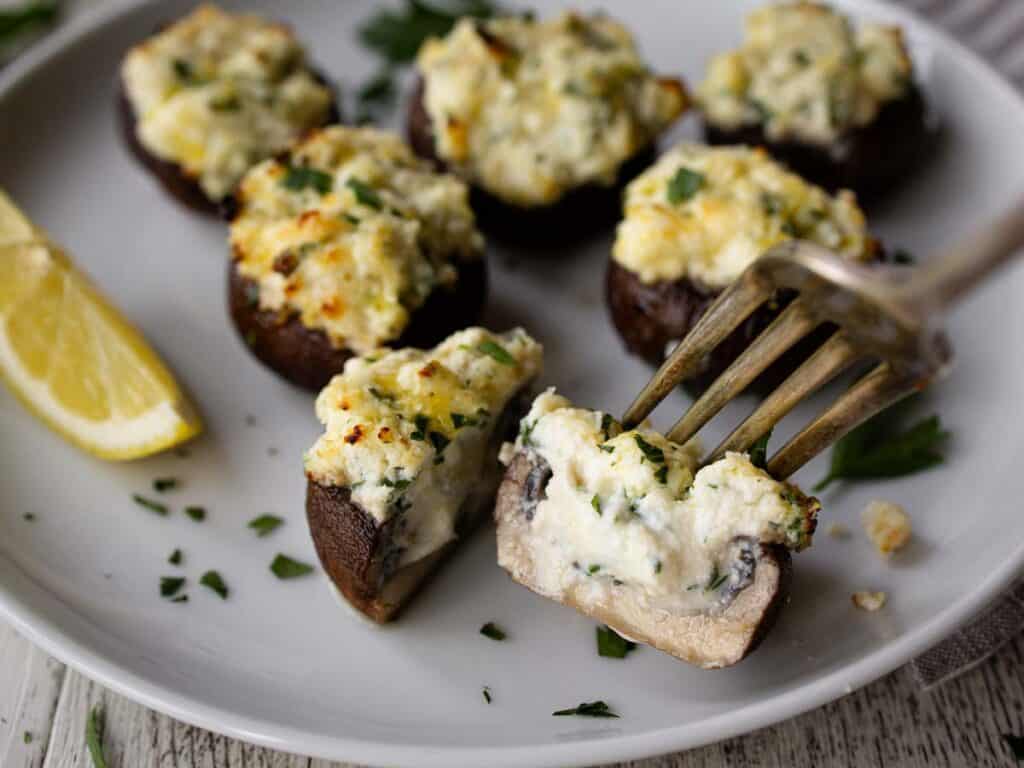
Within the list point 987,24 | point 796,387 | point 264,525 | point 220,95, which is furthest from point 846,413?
point 987,24

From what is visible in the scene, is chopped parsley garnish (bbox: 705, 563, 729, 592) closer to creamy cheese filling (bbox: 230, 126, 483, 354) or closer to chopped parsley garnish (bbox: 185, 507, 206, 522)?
creamy cheese filling (bbox: 230, 126, 483, 354)

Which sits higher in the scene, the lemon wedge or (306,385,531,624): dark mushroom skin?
(306,385,531,624): dark mushroom skin

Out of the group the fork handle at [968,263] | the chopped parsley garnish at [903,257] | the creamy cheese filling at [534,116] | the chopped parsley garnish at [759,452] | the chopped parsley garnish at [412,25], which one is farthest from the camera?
the chopped parsley garnish at [412,25]

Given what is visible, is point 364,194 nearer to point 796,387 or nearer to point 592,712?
point 796,387

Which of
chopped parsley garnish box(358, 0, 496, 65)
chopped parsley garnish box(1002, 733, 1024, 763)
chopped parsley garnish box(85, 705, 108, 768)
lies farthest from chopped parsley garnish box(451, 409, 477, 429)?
chopped parsley garnish box(358, 0, 496, 65)

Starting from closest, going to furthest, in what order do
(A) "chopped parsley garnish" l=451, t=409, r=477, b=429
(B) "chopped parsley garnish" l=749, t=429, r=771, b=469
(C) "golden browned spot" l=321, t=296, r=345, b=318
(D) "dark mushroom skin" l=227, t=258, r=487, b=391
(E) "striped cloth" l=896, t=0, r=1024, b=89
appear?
(B) "chopped parsley garnish" l=749, t=429, r=771, b=469 → (A) "chopped parsley garnish" l=451, t=409, r=477, b=429 → (C) "golden browned spot" l=321, t=296, r=345, b=318 → (D) "dark mushroom skin" l=227, t=258, r=487, b=391 → (E) "striped cloth" l=896, t=0, r=1024, b=89

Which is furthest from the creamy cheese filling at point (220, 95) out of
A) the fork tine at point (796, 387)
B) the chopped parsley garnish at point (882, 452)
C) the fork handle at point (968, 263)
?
the fork handle at point (968, 263)

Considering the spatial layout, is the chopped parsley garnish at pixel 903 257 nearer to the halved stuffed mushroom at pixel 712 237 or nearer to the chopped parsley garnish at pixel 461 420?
the halved stuffed mushroom at pixel 712 237
